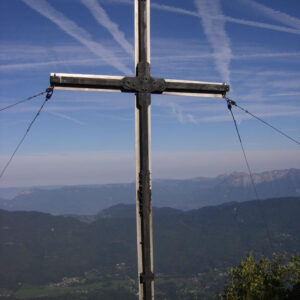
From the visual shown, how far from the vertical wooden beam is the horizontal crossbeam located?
0.12 meters

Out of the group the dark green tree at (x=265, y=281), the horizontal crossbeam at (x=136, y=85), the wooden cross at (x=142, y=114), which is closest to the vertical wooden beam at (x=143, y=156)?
the wooden cross at (x=142, y=114)

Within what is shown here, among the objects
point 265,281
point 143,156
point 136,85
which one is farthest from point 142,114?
point 265,281

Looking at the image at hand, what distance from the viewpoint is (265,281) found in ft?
84.7

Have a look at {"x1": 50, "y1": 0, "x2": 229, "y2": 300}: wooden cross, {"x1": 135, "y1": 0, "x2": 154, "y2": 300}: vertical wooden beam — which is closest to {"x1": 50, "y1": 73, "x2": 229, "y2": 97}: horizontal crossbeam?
{"x1": 50, "y1": 0, "x2": 229, "y2": 300}: wooden cross

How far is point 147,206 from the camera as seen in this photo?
263 inches

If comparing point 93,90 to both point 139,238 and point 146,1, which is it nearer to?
point 146,1

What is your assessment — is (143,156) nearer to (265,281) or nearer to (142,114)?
(142,114)

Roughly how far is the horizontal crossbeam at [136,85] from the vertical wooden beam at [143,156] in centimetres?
12

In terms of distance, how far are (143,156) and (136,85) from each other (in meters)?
1.29

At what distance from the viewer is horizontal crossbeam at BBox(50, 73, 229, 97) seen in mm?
6340

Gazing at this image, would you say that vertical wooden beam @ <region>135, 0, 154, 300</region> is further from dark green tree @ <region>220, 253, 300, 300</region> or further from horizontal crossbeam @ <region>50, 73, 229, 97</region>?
dark green tree @ <region>220, 253, 300, 300</region>

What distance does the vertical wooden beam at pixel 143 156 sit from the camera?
21.9ft

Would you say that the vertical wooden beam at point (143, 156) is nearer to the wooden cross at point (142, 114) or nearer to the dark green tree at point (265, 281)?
the wooden cross at point (142, 114)

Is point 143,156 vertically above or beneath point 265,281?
above
